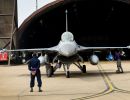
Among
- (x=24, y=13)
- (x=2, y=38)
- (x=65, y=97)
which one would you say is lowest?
(x=65, y=97)

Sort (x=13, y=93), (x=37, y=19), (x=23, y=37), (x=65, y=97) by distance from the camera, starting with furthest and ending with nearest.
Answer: (x=23, y=37) < (x=37, y=19) < (x=13, y=93) < (x=65, y=97)

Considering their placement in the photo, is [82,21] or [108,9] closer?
[108,9]

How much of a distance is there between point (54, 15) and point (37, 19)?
7.82 feet

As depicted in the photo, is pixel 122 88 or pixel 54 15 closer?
pixel 122 88

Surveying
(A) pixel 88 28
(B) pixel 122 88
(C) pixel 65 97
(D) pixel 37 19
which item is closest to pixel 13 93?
(C) pixel 65 97

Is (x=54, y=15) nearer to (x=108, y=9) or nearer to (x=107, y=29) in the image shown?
(x=108, y=9)

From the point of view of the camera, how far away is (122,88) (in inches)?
754

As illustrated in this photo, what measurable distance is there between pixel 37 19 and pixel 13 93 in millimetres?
29890

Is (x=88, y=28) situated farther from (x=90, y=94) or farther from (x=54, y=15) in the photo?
(x=90, y=94)

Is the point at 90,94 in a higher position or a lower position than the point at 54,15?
lower

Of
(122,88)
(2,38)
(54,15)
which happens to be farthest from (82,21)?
(122,88)

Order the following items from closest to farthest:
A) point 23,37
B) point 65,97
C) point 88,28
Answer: point 65,97
point 23,37
point 88,28

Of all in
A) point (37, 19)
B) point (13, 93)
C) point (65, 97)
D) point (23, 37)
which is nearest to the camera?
point (65, 97)

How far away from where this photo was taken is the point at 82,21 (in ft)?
175
